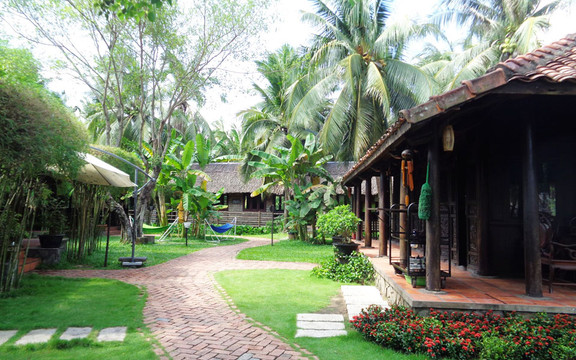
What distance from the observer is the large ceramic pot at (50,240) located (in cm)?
937

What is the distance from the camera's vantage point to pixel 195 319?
205 inches

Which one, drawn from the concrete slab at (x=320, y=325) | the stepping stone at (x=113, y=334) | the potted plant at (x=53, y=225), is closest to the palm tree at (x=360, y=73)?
the potted plant at (x=53, y=225)

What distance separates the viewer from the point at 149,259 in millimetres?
11125

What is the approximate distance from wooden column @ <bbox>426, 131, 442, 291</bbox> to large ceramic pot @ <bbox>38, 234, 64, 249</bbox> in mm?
8816

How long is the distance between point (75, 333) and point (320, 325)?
2.97m

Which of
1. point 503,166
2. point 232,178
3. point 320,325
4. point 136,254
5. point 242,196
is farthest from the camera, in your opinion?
point 232,178

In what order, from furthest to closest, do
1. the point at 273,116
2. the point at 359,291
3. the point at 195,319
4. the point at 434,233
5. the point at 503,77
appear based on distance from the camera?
the point at 273,116
the point at 359,291
the point at 195,319
the point at 434,233
the point at 503,77

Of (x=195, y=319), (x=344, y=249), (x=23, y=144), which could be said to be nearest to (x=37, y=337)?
(x=195, y=319)

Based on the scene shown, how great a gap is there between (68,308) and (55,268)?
4175mm

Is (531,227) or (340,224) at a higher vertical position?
(531,227)

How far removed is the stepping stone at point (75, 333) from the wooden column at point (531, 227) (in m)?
5.26

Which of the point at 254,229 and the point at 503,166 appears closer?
the point at 503,166

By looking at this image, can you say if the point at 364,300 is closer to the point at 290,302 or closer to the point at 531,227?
the point at 290,302

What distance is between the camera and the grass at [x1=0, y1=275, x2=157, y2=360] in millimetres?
3867
